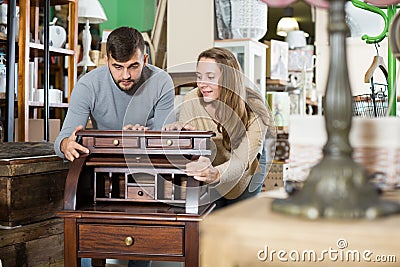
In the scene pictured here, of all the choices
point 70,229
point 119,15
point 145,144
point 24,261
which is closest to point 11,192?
point 24,261

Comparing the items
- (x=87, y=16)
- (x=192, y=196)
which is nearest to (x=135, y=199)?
(x=192, y=196)

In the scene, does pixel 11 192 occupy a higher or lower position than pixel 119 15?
lower

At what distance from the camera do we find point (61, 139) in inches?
88.6

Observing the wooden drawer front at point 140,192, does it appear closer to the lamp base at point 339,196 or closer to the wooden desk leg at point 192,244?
the wooden desk leg at point 192,244

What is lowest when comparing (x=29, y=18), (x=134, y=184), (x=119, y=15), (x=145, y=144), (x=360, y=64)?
(x=134, y=184)

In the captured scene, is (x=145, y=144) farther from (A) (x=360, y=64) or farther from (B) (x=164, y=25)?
(B) (x=164, y=25)

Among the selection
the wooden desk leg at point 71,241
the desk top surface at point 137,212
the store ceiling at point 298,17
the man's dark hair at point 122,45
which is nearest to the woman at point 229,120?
the desk top surface at point 137,212

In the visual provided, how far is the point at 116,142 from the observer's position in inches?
81.0

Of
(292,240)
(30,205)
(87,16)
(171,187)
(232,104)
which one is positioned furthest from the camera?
(87,16)

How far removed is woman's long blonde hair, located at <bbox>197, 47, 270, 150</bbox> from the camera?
95.2 inches

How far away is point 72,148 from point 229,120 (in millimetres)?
692

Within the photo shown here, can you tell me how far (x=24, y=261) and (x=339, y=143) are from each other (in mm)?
2222

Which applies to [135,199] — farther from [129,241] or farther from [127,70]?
[127,70]

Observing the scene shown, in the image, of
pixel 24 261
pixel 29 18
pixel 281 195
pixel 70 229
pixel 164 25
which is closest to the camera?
pixel 281 195
